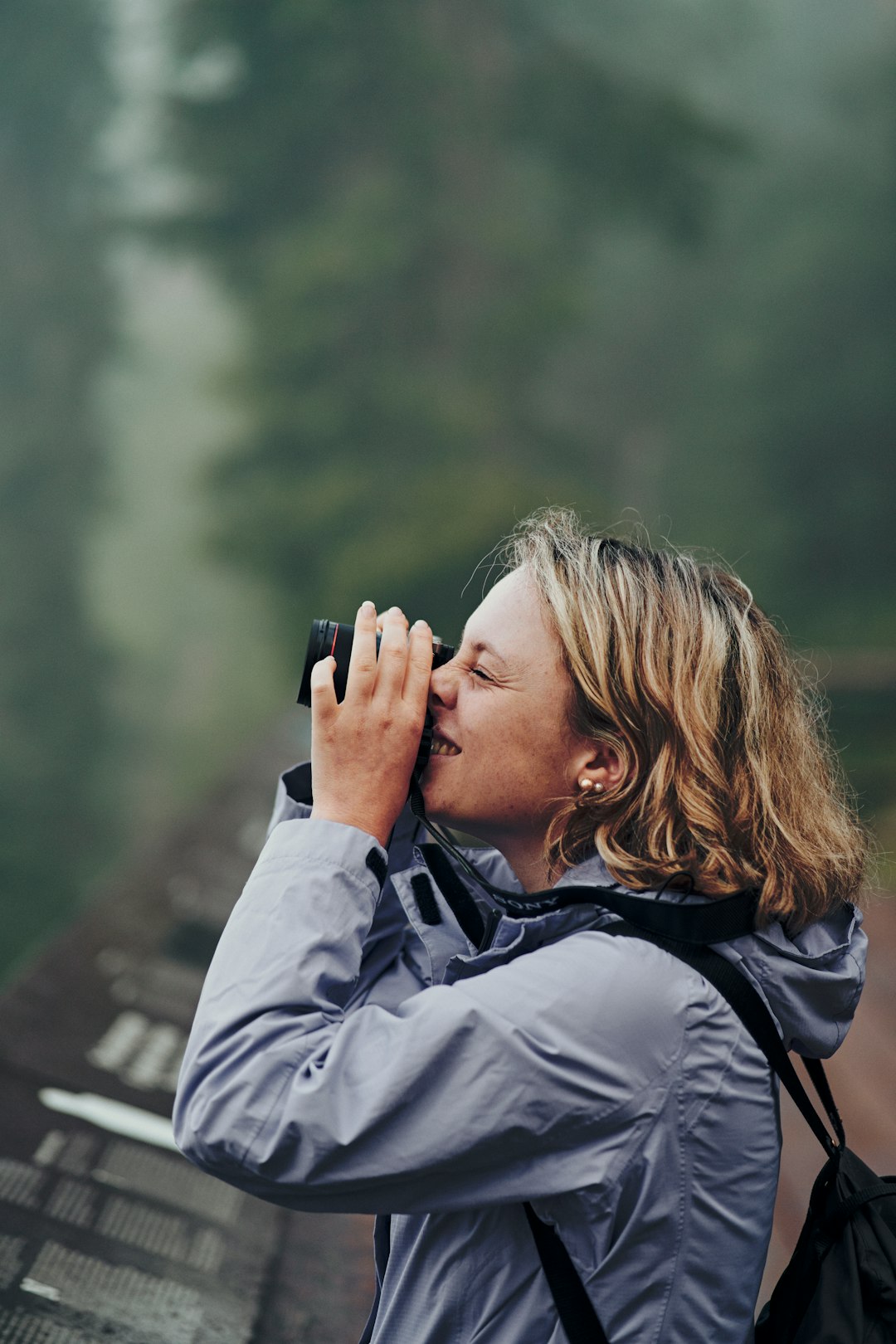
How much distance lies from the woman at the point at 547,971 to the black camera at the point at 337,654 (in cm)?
2

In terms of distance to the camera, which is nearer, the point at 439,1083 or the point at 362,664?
the point at 439,1083

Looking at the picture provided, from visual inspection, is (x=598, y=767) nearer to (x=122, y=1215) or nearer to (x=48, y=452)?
(x=122, y=1215)

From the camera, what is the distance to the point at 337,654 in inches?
37.9

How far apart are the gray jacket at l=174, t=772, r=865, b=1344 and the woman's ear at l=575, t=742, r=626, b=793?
0.14 metres

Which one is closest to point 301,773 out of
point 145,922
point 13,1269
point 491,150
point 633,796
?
point 633,796

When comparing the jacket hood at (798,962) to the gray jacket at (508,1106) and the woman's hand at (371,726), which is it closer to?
the gray jacket at (508,1106)

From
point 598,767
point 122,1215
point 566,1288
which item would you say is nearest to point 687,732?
point 598,767

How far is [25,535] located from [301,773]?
23.7ft

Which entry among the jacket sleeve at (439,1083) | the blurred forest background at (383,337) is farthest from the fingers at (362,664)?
the blurred forest background at (383,337)

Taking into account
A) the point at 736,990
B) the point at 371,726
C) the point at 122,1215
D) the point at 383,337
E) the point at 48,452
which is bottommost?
the point at 122,1215

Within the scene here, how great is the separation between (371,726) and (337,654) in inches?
3.7

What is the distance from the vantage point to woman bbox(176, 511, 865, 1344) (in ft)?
2.31

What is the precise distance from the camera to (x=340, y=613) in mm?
7258

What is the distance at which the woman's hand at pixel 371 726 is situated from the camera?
2.86 feet
